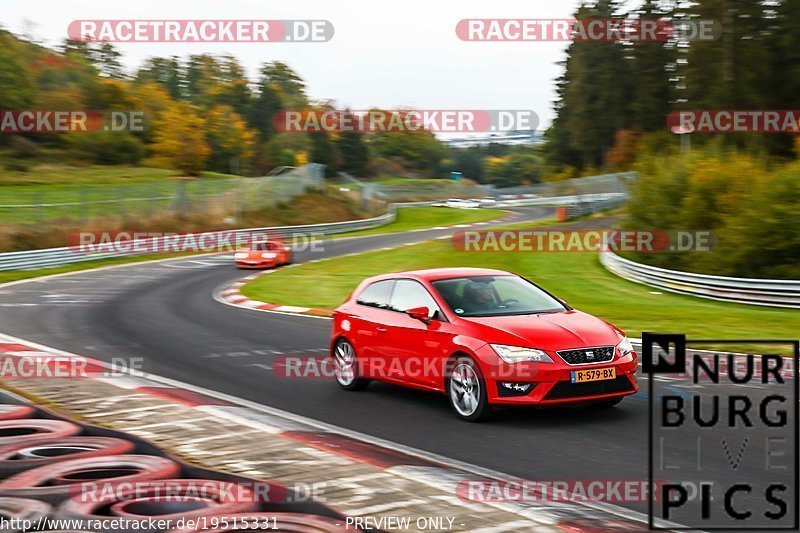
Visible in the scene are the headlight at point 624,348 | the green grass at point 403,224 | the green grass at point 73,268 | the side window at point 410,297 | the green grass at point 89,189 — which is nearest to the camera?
the headlight at point 624,348

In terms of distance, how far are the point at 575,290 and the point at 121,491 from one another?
21.2 m

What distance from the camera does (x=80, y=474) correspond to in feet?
19.1

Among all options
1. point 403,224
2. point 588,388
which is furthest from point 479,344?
point 403,224

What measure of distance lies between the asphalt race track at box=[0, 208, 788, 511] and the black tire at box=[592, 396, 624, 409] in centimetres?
8

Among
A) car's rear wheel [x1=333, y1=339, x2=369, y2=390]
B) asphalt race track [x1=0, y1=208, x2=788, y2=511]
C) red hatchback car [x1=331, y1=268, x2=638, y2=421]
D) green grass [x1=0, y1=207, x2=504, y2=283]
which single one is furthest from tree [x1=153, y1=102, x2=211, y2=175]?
red hatchback car [x1=331, y1=268, x2=638, y2=421]

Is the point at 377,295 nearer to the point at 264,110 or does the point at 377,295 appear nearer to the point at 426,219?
the point at 426,219

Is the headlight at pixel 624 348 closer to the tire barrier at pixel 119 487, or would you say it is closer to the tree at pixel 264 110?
the tire barrier at pixel 119 487

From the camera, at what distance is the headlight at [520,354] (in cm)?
831

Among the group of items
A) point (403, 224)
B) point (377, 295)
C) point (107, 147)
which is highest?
point (107, 147)

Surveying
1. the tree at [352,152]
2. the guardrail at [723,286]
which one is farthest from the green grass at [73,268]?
the tree at [352,152]

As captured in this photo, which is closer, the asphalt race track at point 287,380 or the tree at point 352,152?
the asphalt race track at point 287,380

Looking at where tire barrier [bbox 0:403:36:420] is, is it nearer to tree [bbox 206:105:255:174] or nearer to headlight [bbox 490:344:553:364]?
headlight [bbox 490:344:553:364]

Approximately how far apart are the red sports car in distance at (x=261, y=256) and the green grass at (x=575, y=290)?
111 cm

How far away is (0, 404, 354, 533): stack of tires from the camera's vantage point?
4.69 meters
